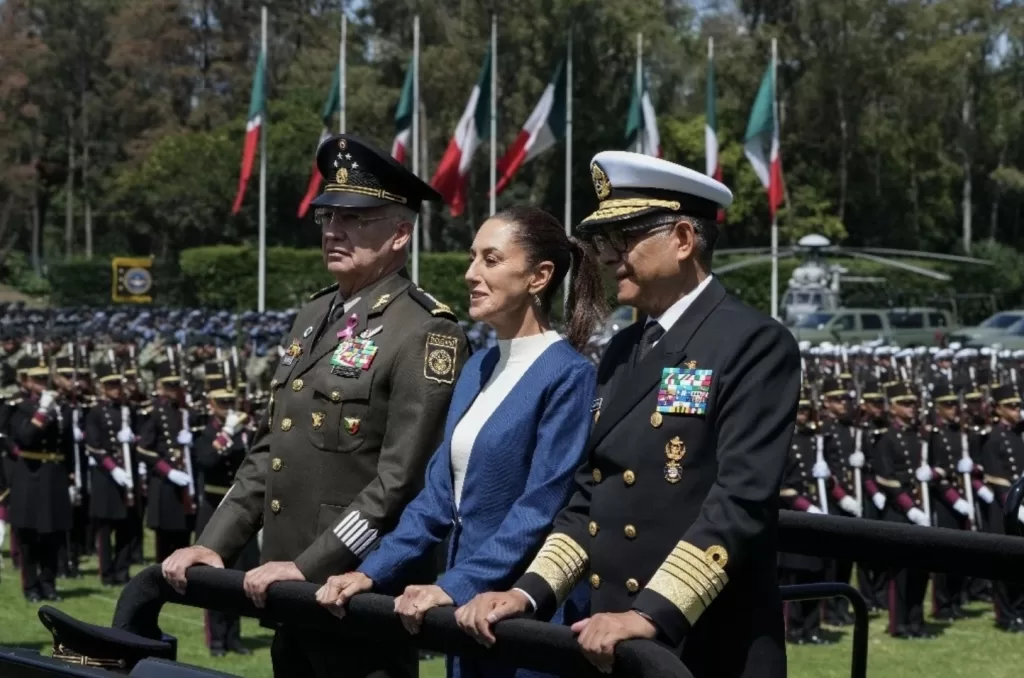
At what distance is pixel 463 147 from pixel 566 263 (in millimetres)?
26341

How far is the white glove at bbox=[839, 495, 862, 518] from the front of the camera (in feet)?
40.4

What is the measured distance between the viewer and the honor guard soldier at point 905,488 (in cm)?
1211

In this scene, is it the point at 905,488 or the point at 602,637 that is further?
the point at 905,488

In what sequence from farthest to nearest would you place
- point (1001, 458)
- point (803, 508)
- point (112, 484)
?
point (112, 484), point (1001, 458), point (803, 508)

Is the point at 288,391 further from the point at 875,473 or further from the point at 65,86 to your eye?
the point at 65,86

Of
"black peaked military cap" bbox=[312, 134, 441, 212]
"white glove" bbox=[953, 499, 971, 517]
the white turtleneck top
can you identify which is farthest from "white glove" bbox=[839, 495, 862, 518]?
the white turtleneck top

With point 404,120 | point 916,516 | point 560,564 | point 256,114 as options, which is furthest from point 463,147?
point 560,564

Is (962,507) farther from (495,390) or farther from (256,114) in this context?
(256,114)

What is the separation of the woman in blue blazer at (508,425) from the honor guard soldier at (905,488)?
349 inches

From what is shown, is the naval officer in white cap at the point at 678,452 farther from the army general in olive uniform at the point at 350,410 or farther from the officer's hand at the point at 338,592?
the army general in olive uniform at the point at 350,410

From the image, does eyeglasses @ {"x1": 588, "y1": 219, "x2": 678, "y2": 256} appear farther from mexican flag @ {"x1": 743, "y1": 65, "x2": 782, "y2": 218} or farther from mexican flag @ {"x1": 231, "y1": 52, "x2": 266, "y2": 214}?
mexican flag @ {"x1": 231, "y1": 52, "x2": 266, "y2": 214}

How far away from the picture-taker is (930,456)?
43.7ft

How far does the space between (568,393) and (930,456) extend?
10334mm

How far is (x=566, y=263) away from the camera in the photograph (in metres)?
3.65
